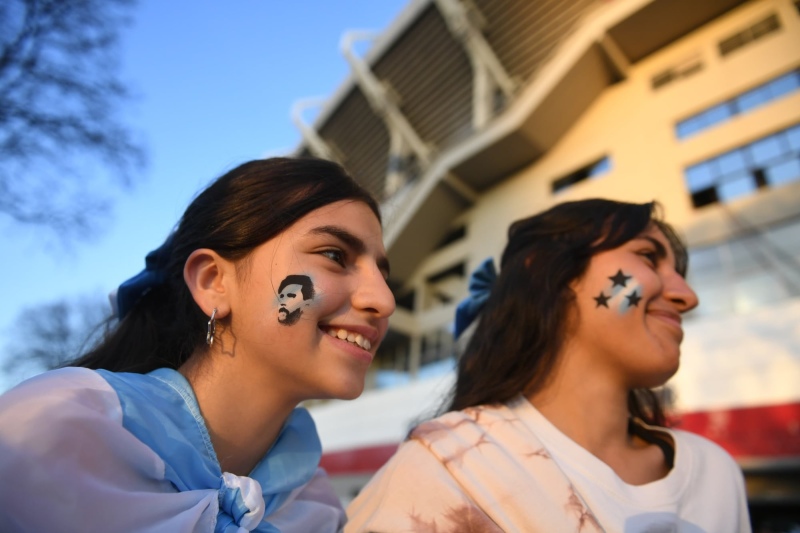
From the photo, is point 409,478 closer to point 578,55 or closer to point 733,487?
point 733,487

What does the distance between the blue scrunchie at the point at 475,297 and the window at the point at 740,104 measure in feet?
39.7

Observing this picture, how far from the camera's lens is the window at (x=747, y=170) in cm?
1039

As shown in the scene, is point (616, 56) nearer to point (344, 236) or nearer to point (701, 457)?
point (701, 457)

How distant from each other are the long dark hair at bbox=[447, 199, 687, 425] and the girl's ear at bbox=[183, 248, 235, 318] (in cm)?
104

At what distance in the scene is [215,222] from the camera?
59.7 inches

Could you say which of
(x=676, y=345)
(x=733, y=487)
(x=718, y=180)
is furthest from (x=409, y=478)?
(x=718, y=180)

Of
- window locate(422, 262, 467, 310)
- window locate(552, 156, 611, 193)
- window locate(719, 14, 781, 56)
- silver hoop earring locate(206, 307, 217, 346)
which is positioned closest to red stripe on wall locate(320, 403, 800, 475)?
silver hoop earring locate(206, 307, 217, 346)

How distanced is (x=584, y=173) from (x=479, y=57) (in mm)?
5540

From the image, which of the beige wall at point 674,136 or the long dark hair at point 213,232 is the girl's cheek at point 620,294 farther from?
the beige wall at point 674,136

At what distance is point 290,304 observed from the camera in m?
1.32

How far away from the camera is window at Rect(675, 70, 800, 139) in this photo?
1096 cm

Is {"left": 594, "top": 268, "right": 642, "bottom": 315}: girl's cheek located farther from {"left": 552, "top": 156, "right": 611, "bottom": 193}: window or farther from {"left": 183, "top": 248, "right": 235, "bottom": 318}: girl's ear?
{"left": 552, "top": 156, "right": 611, "bottom": 193}: window

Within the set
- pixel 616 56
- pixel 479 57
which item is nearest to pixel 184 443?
pixel 616 56

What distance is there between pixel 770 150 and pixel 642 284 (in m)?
11.6
